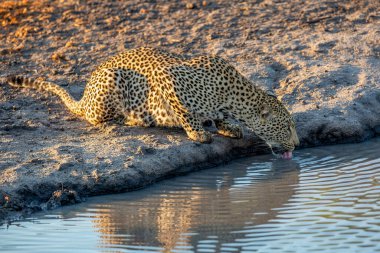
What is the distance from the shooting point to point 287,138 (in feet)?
38.4

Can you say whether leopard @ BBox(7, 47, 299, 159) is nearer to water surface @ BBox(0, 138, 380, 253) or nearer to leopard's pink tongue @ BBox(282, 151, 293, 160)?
leopard's pink tongue @ BBox(282, 151, 293, 160)

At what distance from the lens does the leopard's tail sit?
1282cm

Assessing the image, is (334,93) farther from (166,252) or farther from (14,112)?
(166,252)

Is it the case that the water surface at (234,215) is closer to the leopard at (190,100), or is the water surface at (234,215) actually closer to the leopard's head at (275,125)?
the leopard's head at (275,125)

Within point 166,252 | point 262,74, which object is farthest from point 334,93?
point 166,252

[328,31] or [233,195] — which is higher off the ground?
[328,31]

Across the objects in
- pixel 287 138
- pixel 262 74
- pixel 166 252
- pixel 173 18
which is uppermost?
pixel 173 18

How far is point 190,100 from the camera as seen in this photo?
11.7 meters

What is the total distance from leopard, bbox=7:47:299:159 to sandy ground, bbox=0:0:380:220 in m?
0.22

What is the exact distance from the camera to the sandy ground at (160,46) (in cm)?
1052

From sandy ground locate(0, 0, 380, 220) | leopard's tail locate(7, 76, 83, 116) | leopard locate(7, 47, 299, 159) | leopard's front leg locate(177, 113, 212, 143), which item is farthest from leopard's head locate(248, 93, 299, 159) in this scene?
leopard's tail locate(7, 76, 83, 116)

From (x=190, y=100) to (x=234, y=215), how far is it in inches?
99.7

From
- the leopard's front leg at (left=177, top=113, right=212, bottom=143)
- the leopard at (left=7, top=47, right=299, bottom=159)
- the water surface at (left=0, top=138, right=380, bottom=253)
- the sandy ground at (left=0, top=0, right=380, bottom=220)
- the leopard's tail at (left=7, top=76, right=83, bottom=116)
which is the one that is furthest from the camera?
the leopard's tail at (left=7, top=76, right=83, bottom=116)

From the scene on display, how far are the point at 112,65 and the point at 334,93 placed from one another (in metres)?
2.99
